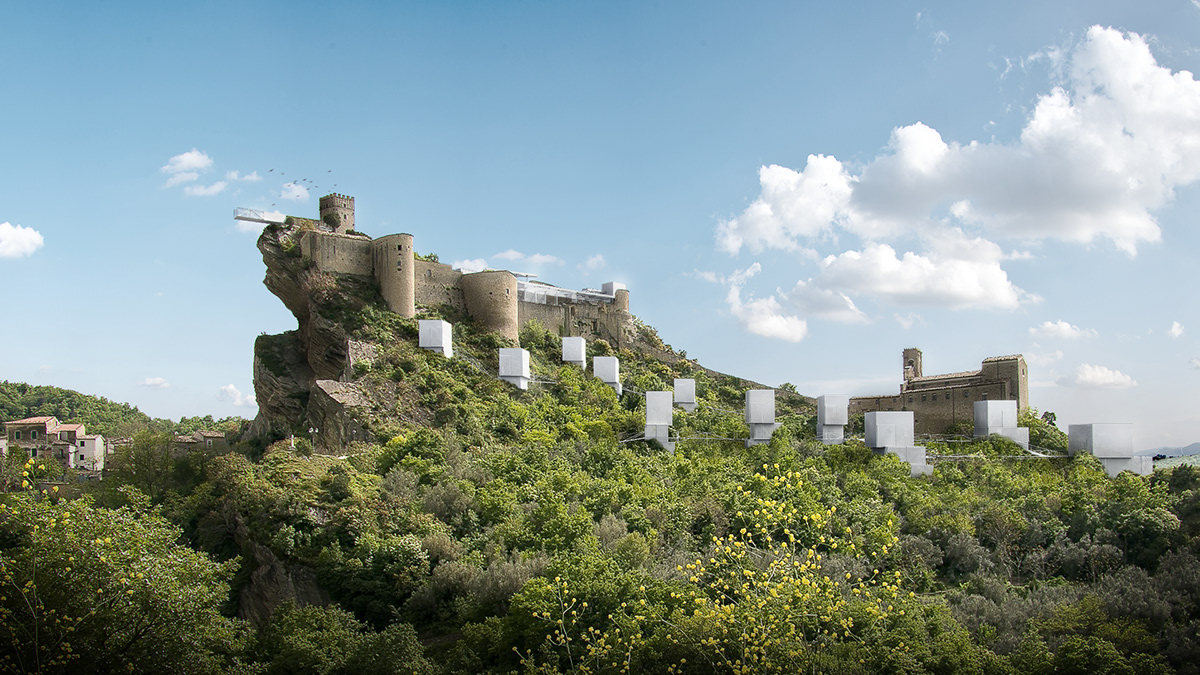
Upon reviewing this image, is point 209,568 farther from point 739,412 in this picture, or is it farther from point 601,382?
point 739,412

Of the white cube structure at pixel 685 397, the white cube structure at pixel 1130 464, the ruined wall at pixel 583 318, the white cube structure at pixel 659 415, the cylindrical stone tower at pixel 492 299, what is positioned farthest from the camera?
the ruined wall at pixel 583 318

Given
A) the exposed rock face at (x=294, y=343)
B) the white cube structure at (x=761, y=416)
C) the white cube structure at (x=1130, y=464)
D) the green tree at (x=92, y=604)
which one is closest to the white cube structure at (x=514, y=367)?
the exposed rock face at (x=294, y=343)

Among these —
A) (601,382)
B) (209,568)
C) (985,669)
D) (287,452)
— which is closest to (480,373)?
(601,382)

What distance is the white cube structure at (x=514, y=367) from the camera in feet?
112

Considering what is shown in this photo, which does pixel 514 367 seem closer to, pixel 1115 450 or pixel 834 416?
pixel 834 416

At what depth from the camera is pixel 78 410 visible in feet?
246

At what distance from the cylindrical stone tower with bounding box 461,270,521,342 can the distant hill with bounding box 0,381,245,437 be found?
4113 cm

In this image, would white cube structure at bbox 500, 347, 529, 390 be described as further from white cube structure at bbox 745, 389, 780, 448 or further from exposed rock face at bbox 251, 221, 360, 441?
white cube structure at bbox 745, 389, 780, 448

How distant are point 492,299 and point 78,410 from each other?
183ft

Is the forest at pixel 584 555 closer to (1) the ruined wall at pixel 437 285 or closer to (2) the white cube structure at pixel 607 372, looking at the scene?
(2) the white cube structure at pixel 607 372

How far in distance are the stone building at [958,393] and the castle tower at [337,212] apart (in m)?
25.2

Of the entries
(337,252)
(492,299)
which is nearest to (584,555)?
(492,299)

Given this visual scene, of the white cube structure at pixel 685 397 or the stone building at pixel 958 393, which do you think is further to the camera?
the white cube structure at pixel 685 397

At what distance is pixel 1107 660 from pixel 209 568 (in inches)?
593
